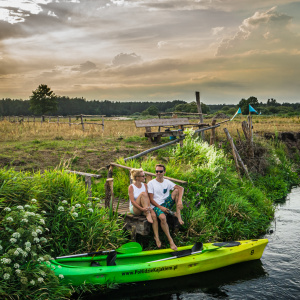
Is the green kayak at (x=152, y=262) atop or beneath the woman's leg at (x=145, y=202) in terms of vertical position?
beneath

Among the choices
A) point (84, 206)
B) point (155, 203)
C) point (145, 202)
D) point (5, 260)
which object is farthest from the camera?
point (155, 203)

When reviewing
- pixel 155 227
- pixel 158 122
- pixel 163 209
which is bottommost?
pixel 155 227

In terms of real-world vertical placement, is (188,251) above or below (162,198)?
below

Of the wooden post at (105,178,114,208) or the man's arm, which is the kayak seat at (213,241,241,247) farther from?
the wooden post at (105,178,114,208)

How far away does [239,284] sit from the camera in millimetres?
7191

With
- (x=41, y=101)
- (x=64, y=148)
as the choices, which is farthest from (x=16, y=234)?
(x=41, y=101)

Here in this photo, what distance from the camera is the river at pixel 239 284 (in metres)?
6.71

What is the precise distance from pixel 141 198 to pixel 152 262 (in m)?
1.29

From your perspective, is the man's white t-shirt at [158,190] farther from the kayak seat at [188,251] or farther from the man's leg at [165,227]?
the kayak seat at [188,251]

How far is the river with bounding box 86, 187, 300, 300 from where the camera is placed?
671cm

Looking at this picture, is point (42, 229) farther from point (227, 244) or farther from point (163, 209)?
point (227, 244)

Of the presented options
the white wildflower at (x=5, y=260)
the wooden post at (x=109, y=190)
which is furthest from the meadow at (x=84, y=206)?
the wooden post at (x=109, y=190)

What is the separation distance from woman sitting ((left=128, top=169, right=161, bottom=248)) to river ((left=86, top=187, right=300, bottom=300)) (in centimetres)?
92

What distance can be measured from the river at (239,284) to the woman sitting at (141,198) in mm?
918
